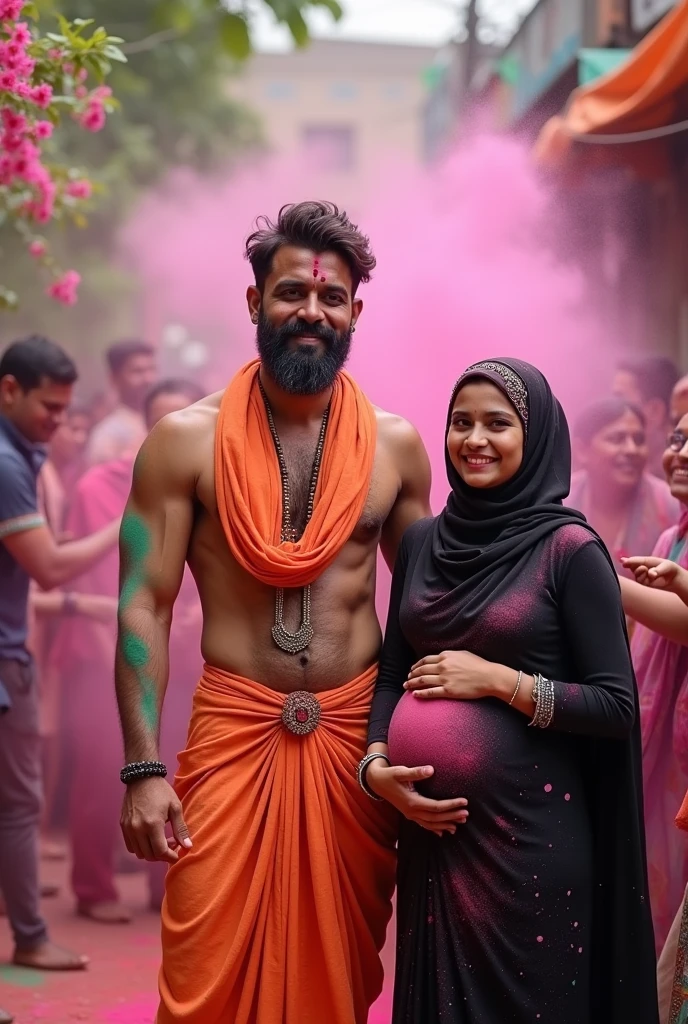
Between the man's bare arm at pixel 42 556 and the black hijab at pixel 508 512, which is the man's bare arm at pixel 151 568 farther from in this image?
the man's bare arm at pixel 42 556

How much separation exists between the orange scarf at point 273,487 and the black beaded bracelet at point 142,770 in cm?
49

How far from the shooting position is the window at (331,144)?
40000 mm

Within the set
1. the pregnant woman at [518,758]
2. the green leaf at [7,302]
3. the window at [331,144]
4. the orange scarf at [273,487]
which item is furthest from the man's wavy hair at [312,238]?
the window at [331,144]

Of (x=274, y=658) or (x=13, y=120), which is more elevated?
Answer: (x=13, y=120)

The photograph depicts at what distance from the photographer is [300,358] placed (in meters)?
3.51

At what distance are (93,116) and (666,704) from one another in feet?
9.55

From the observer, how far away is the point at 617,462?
534cm

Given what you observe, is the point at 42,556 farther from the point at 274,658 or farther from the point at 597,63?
the point at 597,63

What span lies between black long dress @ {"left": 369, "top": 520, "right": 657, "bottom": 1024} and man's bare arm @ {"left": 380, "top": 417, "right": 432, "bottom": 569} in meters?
0.54

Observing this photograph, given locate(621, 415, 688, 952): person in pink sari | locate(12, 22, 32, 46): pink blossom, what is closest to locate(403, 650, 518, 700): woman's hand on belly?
locate(621, 415, 688, 952): person in pink sari

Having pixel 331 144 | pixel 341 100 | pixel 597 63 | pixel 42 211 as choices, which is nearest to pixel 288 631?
pixel 42 211

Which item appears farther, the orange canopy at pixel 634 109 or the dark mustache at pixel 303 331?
the orange canopy at pixel 634 109

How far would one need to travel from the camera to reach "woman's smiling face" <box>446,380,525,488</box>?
315 centimetres

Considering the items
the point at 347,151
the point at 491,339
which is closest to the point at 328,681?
the point at 491,339
